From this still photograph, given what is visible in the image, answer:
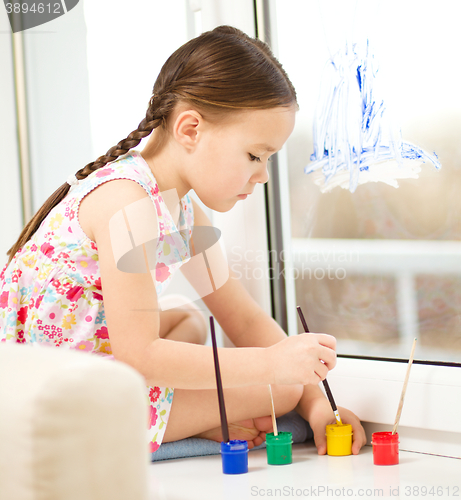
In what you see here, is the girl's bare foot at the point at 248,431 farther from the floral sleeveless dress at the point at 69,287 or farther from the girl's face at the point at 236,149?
the girl's face at the point at 236,149

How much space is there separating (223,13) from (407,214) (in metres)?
0.57

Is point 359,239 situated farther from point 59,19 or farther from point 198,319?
point 59,19

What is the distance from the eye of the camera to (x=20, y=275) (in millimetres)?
931

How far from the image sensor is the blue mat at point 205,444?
0.90m

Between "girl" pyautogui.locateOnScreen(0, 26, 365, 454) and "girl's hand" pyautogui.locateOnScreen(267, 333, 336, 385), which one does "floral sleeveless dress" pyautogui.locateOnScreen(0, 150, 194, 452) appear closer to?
"girl" pyautogui.locateOnScreen(0, 26, 365, 454)

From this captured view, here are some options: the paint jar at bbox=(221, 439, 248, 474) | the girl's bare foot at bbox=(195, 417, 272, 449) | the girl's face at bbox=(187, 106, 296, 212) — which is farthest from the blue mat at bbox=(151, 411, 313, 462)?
the girl's face at bbox=(187, 106, 296, 212)

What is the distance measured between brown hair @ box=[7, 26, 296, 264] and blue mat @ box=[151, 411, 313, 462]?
18.9 inches

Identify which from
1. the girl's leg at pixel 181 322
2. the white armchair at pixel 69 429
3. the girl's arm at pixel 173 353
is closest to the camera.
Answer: the white armchair at pixel 69 429

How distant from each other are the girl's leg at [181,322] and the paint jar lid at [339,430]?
0.35 m

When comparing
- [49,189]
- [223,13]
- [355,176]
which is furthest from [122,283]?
[49,189]

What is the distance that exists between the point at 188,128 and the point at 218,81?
0.30 ft

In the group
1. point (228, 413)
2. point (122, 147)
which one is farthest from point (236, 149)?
point (228, 413)

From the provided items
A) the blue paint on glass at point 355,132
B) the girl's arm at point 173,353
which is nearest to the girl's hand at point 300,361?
the girl's arm at point 173,353

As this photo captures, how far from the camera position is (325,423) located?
91 centimetres
